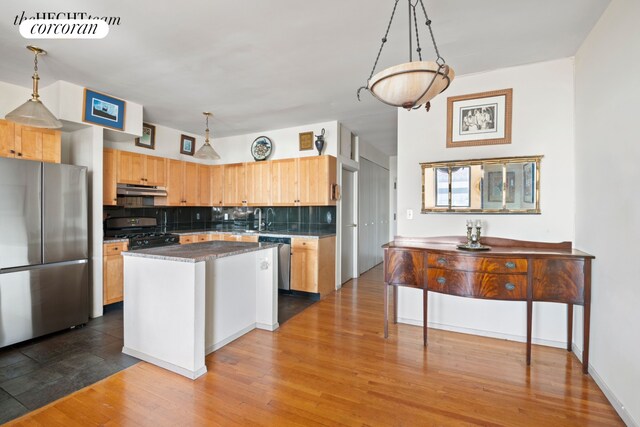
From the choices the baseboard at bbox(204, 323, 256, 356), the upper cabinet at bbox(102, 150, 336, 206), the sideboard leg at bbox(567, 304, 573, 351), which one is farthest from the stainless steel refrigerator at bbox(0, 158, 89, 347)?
Answer: the sideboard leg at bbox(567, 304, 573, 351)

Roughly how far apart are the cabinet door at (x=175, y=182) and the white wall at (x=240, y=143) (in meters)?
0.29

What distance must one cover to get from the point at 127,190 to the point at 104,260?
1.05m

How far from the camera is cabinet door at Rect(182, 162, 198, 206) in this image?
16.3 feet

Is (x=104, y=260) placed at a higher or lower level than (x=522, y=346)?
higher

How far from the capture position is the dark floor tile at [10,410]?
1737 millimetres

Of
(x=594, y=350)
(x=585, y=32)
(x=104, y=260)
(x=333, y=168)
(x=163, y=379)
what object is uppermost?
(x=585, y=32)

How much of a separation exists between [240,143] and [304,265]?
2685 millimetres

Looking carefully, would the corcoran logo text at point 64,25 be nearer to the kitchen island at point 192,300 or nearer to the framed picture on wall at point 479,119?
the kitchen island at point 192,300

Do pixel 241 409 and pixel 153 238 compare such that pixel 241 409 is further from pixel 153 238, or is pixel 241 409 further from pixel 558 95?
pixel 558 95

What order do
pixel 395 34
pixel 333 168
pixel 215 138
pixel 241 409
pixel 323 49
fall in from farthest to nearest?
pixel 215 138
pixel 333 168
pixel 323 49
pixel 395 34
pixel 241 409

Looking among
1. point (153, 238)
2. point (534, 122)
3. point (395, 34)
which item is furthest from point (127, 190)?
point (534, 122)

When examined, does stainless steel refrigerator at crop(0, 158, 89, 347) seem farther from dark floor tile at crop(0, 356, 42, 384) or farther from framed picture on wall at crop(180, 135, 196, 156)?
framed picture on wall at crop(180, 135, 196, 156)

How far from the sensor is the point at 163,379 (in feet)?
7.00

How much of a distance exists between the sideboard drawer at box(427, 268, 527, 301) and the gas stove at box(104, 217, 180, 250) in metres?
3.65
